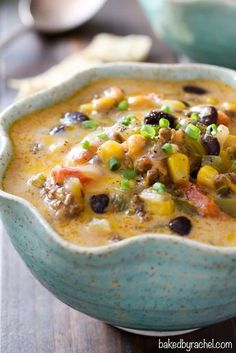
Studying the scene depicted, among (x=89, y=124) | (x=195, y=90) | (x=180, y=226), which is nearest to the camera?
(x=180, y=226)

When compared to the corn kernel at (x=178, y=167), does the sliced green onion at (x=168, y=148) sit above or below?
above

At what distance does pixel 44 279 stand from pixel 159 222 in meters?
0.38

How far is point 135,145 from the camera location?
197cm

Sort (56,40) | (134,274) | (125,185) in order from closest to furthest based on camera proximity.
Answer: (134,274)
(125,185)
(56,40)

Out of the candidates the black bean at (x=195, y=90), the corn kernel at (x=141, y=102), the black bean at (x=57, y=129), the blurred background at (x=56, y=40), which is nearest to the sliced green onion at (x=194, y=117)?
the corn kernel at (x=141, y=102)

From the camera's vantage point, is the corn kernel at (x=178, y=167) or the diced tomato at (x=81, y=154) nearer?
the corn kernel at (x=178, y=167)

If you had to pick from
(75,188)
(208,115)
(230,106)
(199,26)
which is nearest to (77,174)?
(75,188)

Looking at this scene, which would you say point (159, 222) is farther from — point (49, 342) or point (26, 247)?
point (49, 342)

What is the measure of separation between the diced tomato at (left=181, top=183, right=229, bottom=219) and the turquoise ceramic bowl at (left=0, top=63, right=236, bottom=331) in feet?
0.74

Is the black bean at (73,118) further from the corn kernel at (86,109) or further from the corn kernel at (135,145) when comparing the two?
the corn kernel at (135,145)

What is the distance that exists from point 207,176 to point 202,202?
0.09 metres

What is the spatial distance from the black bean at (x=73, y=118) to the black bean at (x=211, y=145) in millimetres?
500

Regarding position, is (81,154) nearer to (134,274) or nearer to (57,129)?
(57,129)

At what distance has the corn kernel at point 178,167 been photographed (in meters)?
1.92
